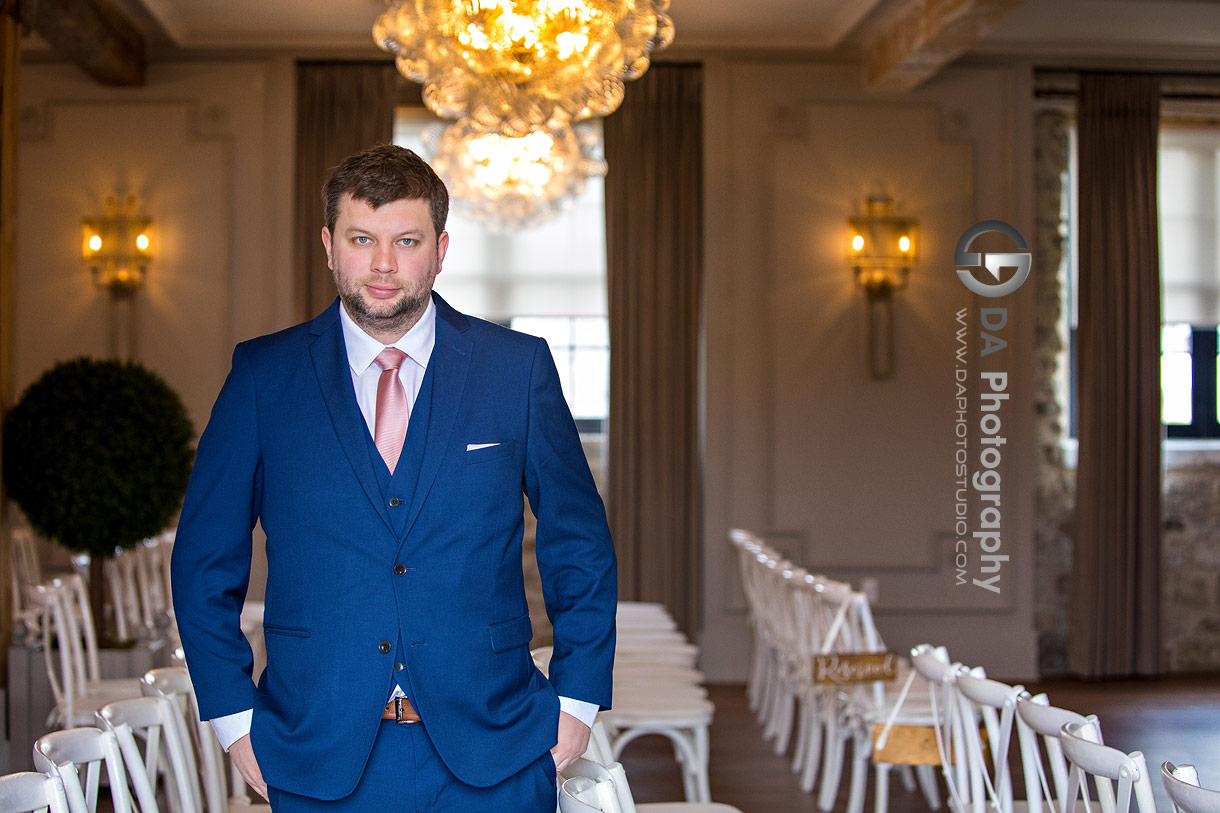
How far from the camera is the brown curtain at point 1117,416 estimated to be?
21.2 ft

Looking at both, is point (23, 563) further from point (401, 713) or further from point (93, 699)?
point (401, 713)

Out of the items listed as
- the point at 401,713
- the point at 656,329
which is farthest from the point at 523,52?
the point at 656,329

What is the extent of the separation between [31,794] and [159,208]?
17.5ft

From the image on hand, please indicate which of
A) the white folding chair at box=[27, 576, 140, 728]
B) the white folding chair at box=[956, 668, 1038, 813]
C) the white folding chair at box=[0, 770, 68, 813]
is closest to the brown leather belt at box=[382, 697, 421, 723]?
the white folding chair at box=[0, 770, 68, 813]

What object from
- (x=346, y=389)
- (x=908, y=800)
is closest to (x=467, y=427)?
(x=346, y=389)

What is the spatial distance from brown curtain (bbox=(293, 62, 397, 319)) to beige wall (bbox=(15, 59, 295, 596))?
218mm

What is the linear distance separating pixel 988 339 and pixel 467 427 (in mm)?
5295

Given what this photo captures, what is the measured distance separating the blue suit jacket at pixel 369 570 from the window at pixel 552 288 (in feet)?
17.7

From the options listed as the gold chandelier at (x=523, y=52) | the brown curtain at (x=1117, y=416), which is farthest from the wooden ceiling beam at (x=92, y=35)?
the brown curtain at (x=1117, y=416)

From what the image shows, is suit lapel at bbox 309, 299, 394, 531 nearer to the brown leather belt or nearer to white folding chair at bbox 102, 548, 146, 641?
the brown leather belt

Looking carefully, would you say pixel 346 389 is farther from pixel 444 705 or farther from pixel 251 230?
pixel 251 230

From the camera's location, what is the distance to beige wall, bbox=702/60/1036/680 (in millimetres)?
6484

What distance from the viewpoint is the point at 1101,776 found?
197 cm

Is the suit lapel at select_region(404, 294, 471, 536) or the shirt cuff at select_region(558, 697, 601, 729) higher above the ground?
the suit lapel at select_region(404, 294, 471, 536)
